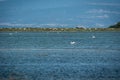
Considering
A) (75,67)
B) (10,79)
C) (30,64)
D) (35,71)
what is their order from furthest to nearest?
(30,64), (75,67), (35,71), (10,79)

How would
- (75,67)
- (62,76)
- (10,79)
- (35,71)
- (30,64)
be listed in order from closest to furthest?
(10,79) → (62,76) → (35,71) → (75,67) → (30,64)

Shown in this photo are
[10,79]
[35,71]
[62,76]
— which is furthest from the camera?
[35,71]

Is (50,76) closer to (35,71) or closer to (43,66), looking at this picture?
(35,71)

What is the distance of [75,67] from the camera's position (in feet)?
122

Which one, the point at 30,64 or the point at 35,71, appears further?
the point at 30,64

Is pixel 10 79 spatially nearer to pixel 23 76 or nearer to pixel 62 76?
pixel 23 76

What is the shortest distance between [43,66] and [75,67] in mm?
3054

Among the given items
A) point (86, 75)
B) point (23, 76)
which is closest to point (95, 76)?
point (86, 75)

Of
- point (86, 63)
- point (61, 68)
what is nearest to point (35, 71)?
point (61, 68)

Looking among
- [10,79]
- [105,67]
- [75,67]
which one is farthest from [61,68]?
[10,79]

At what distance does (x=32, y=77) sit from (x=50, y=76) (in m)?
1.39

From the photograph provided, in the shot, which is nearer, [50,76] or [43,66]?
[50,76]

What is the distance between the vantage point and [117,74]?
3219cm

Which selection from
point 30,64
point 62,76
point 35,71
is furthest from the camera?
point 30,64
